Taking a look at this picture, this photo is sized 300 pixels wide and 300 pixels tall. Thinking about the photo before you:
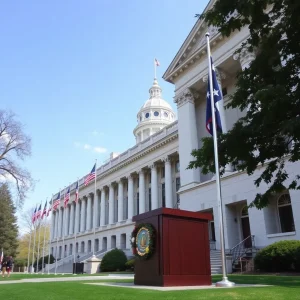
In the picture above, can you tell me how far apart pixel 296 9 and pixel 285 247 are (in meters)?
14.9

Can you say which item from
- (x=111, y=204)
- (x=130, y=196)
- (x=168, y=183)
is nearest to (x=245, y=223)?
(x=168, y=183)

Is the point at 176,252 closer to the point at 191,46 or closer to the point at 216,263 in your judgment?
the point at 216,263

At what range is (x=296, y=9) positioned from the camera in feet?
31.6

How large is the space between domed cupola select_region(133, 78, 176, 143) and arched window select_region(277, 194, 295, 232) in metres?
63.8

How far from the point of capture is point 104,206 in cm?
6038

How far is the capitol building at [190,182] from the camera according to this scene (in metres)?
25.9

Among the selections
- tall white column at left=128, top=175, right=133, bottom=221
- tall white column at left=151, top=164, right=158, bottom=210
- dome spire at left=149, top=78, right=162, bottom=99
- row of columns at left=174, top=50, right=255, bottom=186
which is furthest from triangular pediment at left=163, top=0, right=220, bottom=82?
dome spire at left=149, top=78, right=162, bottom=99

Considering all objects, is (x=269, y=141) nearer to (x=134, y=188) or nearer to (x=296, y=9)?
(x=296, y=9)

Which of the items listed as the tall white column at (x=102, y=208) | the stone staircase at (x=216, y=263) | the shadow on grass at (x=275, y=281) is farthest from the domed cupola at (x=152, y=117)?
the shadow on grass at (x=275, y=281)

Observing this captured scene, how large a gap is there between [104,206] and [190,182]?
3069cm

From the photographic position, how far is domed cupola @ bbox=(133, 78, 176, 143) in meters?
90.1

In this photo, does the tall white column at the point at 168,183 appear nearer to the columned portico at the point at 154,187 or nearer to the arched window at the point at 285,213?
the columned portico at the point at 154,187

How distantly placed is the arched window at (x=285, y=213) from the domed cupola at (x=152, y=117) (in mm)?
63750

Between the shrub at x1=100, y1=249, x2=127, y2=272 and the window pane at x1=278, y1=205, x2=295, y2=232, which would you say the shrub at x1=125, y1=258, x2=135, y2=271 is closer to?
the shrub at x1=100, y1=249, x2=127, y2=272
